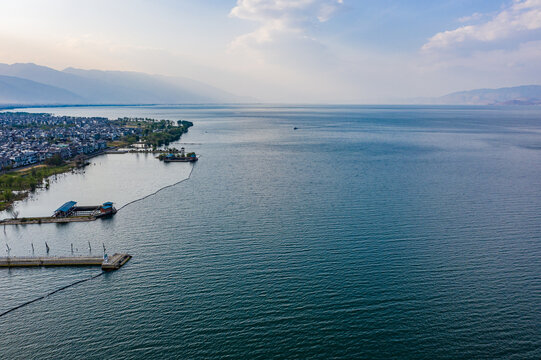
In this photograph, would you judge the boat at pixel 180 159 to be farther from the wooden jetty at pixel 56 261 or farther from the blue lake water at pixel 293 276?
the wooden jetty at pixel 56 261

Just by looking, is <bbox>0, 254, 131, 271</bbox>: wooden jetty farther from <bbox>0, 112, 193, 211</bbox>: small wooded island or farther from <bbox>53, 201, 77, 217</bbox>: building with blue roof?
<bbox>0, 112, 193, 211</bbox>: small wooded island

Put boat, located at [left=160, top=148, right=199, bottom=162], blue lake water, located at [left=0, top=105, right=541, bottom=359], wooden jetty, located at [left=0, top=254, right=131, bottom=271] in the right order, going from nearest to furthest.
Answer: blue lake water, located at [left=0, top=105, right=541, bottom=359], wooden jetty, located at [left=0, top=254, right=131, bottom=271], boat, located at [left=160, top=148, right=199, bottom=162]

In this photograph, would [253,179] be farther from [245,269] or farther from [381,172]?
[245,269]

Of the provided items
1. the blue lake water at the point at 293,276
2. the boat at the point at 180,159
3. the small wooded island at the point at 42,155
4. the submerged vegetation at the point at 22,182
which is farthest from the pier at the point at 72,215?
the boat at the point at 180,159

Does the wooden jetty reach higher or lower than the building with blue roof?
lower

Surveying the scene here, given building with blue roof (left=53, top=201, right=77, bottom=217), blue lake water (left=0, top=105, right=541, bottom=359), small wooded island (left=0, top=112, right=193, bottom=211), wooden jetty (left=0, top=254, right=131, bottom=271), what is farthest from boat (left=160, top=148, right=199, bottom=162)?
wooden jetty (left=0, top=254, right=131, bottom=271)

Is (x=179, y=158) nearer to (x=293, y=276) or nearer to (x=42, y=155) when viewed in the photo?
(x=42, y=155)

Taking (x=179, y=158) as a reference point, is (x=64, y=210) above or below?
below

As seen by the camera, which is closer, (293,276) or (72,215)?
(293,276)

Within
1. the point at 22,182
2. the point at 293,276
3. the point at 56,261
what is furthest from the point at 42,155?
the point at 293,276

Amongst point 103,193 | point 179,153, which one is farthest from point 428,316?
point 179,153
